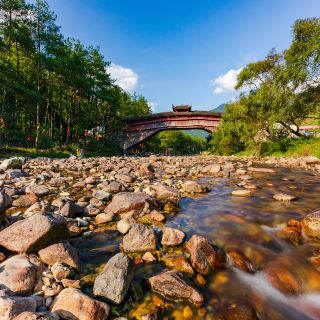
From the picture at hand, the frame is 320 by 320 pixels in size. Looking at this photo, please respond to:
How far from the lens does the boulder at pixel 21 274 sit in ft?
9.45

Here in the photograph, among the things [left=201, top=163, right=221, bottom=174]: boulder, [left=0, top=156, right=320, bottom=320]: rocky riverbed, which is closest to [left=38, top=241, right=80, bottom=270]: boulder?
[left=0, top=156, right=320, bottom=320]: rocky riverbed

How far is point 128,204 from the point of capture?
19.6ft

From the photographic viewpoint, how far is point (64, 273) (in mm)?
3258

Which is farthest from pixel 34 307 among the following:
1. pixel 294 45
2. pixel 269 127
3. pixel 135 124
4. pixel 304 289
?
pixel 135 124

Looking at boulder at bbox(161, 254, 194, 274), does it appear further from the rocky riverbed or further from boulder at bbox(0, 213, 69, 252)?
boulder at bbox(0, 213, 69, 252)

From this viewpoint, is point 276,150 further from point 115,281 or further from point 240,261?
point 115,281

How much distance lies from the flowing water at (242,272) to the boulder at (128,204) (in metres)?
0.89

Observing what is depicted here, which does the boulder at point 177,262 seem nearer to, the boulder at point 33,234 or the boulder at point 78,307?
the boulder at point 78,307

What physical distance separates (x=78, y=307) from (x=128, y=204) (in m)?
3.46

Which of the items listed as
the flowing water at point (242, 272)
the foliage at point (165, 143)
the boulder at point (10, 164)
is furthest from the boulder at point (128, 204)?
the foliage at point (165, 143)

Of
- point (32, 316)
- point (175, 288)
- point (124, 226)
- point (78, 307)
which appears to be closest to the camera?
point (32, 316)

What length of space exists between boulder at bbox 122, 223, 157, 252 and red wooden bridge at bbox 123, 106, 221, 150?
43457mm

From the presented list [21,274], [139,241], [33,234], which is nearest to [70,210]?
[33,234]

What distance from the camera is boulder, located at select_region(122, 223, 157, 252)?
422 centimetres
